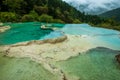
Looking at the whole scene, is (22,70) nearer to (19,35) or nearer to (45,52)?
(45,52)

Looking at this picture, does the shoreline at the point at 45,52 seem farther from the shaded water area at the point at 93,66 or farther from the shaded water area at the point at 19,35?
the shaded water area at the point at 19,35

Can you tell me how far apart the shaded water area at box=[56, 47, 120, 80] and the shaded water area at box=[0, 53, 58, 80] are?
1521 mm

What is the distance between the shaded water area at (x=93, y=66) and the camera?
1155 cm

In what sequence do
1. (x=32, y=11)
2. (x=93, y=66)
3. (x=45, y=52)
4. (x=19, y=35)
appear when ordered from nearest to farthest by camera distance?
(x=93, y=66), (x=45, y=52), (x=19, y=35), (x=32, y=11)

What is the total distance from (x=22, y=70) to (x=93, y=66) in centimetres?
518

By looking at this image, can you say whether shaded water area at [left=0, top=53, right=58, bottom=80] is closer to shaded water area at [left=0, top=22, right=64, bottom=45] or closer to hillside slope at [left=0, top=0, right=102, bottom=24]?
shaded water area at [left=0, top=22, right=64, bottom=45]

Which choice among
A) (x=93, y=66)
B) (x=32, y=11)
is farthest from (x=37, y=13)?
(x=93, y=66)

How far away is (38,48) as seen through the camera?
54.0 ft

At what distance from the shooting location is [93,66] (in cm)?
1332

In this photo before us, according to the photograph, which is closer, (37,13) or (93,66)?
(93,66)

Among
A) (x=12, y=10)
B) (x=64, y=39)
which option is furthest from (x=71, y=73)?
(x=12, y=10)

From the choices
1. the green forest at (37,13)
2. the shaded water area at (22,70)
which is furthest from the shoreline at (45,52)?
the green forest at (37,13)

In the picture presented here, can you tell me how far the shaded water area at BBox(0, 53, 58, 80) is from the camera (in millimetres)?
10555

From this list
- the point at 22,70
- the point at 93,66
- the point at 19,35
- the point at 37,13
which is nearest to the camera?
the point at 22,70
